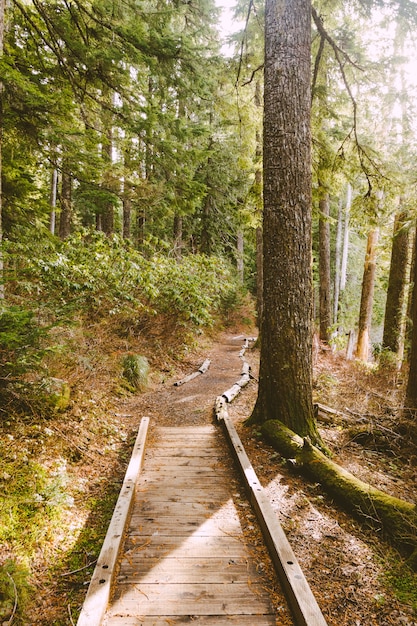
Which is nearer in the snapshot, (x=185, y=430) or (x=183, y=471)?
(x=183, y=471)

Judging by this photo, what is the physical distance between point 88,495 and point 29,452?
0.91m

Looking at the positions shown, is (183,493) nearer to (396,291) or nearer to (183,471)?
(183,471)

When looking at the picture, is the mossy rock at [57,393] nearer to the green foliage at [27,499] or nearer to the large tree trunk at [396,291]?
the green foliage at [27,499]

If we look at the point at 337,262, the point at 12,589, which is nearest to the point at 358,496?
the point at 12,589

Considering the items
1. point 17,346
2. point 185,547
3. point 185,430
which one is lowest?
point 185,430

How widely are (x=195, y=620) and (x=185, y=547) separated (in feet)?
2.76

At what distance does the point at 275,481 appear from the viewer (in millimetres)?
4719

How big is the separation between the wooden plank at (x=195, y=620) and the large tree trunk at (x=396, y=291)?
10010 mm

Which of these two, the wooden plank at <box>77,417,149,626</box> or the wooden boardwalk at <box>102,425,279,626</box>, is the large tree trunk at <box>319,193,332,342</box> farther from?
the wooden plank at <box>77,417,149,626</box>

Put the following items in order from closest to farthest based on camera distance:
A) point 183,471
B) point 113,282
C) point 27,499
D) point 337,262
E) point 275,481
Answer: point 27,499
point 275,481
point 183,471
point 113,282
point 337,262

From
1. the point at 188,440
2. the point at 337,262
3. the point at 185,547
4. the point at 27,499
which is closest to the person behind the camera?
the point at 185,547

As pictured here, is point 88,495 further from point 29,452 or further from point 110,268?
point 110,268

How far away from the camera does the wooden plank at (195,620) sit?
2635 mm

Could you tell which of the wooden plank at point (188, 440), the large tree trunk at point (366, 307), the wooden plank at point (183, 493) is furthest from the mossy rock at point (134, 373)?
the large tree trunk at point (366, 307)
